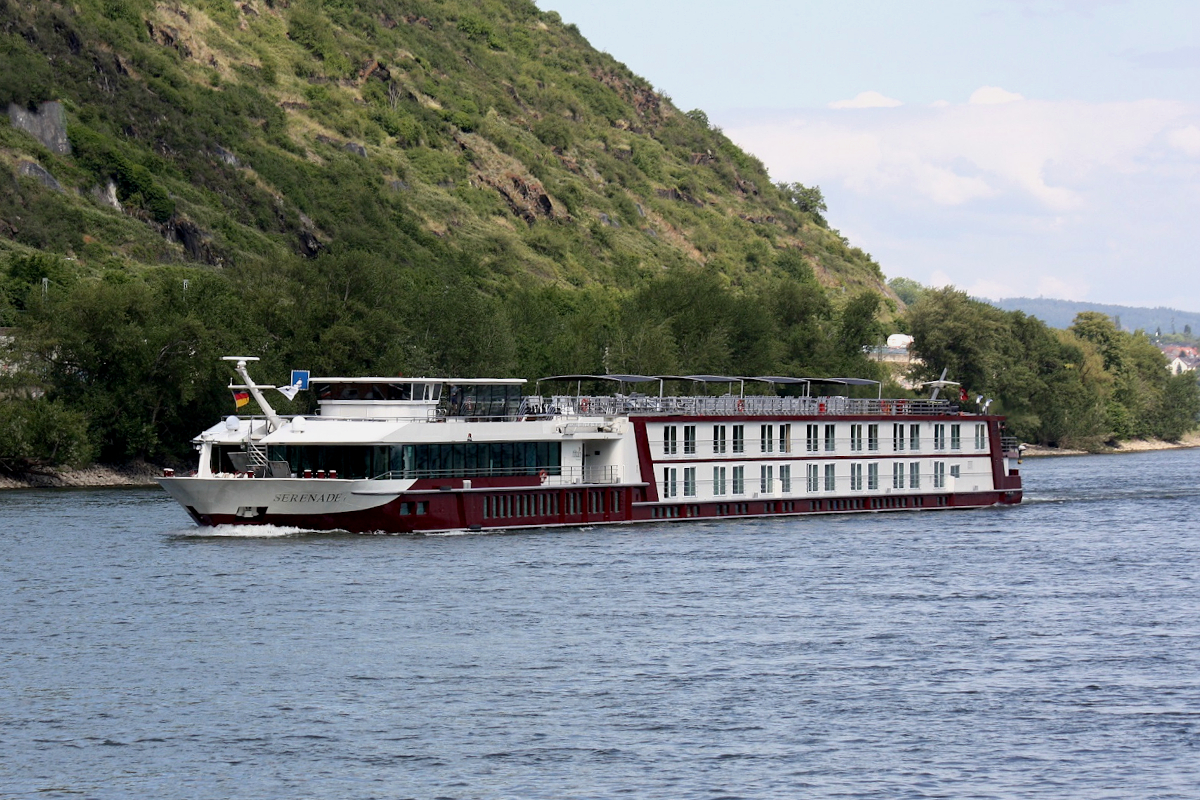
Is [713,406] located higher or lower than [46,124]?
lower

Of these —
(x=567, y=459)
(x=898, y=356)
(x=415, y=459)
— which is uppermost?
(x=898, y=356)

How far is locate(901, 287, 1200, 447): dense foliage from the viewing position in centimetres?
14638

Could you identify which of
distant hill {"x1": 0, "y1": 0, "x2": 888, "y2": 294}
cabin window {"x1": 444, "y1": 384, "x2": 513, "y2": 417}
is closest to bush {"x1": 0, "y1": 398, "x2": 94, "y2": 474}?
cabin window {"x1": 444, "y1": 384, "x2": 513, "y2": 417}

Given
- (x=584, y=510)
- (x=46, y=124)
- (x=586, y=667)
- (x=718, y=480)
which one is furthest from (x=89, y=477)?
(x=586, y=667)

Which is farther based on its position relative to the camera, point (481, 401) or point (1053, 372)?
point (1053, 372)

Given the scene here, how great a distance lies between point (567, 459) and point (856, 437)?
1566 centimetres

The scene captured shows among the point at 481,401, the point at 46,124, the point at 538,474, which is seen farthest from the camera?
the point at 46,124

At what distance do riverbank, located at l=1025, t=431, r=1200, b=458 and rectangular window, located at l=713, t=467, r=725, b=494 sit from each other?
8842 cm

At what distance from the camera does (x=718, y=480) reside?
6850cm

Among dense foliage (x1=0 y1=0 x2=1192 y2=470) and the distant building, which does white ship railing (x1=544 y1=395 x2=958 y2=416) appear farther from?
the distant building

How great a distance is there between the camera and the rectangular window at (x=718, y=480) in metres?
68.4

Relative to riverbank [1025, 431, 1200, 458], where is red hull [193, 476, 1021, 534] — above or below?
below

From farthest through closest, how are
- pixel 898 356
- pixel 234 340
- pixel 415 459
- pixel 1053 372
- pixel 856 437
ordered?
pixel 898 356, pixel 1053 372, pixel 234 340, pixel 856 437, pixel 415 459

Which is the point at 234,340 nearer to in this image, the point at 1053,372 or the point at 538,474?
the point at 538,474
